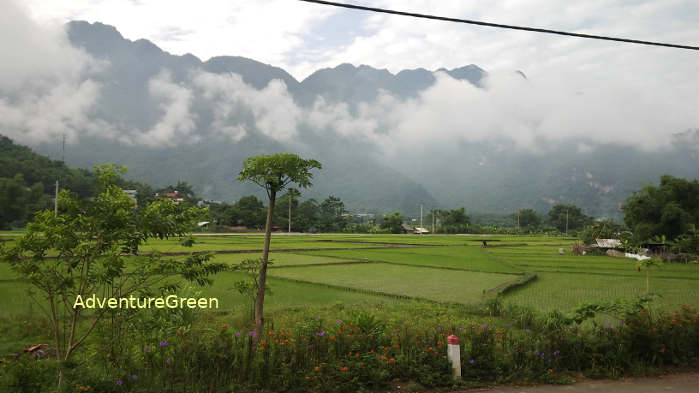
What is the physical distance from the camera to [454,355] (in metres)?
5.36

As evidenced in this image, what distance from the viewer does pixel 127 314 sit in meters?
4.96

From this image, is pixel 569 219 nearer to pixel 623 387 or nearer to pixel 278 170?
pixel 623 387

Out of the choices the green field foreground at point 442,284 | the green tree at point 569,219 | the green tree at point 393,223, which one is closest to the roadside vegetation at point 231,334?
the green field foreground at point 442,284

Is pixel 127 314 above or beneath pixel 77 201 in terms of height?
beneath

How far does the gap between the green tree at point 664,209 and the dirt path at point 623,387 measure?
→ 25849mm

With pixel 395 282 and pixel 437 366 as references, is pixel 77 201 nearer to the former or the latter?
pixel 437 366

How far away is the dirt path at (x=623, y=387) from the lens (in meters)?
5.22

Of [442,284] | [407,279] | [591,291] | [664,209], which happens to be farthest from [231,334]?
[664,209]

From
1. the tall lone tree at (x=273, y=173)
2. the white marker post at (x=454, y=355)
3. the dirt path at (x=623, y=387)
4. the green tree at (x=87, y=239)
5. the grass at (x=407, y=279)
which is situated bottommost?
the grass at (x=407, y=279)

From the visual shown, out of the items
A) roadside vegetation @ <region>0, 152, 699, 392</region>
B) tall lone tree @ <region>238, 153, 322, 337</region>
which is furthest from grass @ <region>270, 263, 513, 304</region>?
tall lone tree @ <region>238, 153, 322, 337</region>

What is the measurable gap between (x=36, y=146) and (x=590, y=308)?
23979cm

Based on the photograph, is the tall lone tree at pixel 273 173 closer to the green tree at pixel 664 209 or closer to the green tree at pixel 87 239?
the green tree at pixel 87 239

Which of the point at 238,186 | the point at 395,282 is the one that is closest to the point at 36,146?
the point at 238,186

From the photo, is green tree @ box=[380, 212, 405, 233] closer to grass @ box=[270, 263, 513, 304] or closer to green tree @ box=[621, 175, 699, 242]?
green tree @ box=[621, 175, 699, 242]
